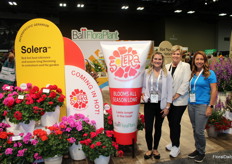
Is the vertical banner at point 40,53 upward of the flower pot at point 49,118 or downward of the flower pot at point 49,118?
upward

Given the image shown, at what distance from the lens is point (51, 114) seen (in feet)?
7.79

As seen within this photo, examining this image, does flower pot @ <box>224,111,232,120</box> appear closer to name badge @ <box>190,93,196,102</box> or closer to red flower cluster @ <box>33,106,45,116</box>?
name badge @ <box>190,93,196,102</box>

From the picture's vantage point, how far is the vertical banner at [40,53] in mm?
2541

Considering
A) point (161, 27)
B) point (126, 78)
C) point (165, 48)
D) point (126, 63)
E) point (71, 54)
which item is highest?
point (161, 27)

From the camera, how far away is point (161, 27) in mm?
12406

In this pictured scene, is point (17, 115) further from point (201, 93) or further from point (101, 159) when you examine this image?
point (201, 93)

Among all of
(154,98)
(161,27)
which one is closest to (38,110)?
(154,98)

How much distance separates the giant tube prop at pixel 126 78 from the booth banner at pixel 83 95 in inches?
10.5

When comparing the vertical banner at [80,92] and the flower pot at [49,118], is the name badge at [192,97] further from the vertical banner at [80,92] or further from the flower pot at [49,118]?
the flower pot at [49,118]

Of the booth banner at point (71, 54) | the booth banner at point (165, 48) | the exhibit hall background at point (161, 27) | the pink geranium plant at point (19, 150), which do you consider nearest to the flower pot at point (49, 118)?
the pink geranium plant at point (19, 150)

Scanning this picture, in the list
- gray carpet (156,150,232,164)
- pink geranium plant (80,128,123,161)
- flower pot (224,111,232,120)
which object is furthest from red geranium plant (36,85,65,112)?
flower pot (224,111,232,120)

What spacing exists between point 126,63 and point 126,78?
18 cm

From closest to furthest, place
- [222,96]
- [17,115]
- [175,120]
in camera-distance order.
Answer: [17,115]
[175,120]
[222,96]

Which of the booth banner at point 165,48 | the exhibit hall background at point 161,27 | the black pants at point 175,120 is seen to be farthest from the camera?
the exhibit hall background at point 161,27
